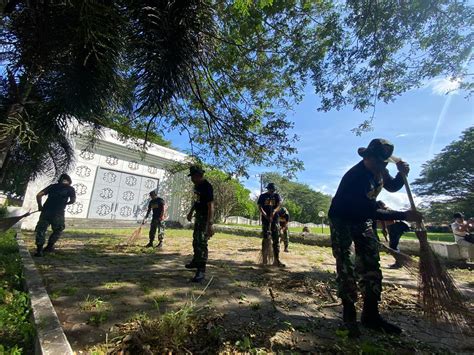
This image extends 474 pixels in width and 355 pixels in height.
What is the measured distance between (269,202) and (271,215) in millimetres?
319

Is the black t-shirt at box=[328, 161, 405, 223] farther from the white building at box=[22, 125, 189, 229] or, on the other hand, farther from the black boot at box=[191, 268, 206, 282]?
the white building at box=[22, 125, 189, 229]

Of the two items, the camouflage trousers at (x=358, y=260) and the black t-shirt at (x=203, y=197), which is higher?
the black t-shirt at (x=203, y=197)

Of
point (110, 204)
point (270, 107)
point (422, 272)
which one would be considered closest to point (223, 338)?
point (422, 272)

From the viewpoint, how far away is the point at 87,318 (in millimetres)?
2670

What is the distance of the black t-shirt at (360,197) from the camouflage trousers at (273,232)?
124 inches

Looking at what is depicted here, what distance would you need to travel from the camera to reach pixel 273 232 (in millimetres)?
6098

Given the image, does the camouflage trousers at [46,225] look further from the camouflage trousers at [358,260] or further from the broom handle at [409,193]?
the broom handle at [409,193]

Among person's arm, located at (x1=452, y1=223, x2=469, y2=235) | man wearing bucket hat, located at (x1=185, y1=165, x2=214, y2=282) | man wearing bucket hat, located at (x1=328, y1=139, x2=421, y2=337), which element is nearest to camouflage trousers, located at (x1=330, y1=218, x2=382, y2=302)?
man wearing bucket hat, located at (x1=328, y1=139, x2=421, y2=337)

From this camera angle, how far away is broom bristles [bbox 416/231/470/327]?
7.81ft

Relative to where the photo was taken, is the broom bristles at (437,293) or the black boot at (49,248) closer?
the broom bristles at (437,293)

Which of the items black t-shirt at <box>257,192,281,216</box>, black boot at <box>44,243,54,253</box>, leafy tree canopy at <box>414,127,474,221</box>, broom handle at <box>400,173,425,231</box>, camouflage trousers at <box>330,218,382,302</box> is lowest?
black boot at <box>44,243,54,253</box>

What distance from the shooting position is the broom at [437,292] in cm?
238

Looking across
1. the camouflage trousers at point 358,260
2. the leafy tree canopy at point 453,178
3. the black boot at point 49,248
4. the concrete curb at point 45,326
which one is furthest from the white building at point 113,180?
the leafy tree canopy at point 453,178

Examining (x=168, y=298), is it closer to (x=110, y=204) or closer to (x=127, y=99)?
(x=127, y=99)
